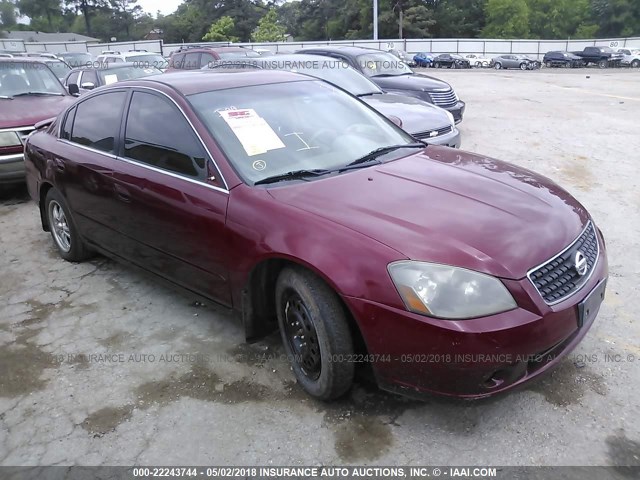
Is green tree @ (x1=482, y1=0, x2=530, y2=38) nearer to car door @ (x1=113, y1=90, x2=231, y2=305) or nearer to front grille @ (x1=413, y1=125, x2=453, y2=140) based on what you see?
front grille @ (x1=413, y1=125, x2=453, y2=140)

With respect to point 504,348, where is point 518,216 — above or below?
above

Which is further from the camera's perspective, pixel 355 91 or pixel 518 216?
pixel 355 91

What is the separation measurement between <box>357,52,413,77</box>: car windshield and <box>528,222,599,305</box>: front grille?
8624 mm

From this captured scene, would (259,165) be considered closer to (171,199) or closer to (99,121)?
(171,199)

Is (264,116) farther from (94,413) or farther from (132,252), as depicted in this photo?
(94,413)

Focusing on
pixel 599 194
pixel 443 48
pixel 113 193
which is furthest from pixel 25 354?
pixel 443 48

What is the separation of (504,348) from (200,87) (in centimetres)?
253

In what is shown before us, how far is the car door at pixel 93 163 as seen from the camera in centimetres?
399

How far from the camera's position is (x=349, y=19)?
75.2 metres

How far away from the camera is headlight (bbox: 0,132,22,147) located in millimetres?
6508

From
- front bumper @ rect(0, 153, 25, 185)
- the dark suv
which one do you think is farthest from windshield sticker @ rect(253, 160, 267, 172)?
the dark suv

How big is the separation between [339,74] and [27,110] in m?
4.64

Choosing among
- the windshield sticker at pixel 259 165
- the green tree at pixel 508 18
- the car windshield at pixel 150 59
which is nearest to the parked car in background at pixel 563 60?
the green tree at pixel 508 18

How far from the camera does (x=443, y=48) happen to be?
50.6 m
